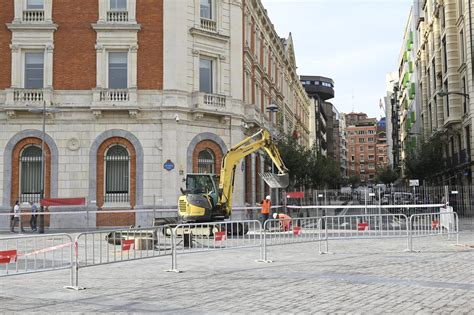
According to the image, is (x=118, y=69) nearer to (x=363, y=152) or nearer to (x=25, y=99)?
(x=25, y=99)

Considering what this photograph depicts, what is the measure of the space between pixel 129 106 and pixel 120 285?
19.1 metres

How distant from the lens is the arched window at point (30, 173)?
29453mm

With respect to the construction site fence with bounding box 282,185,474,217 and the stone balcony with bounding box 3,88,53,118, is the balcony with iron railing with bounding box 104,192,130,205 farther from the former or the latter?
the construction site fence with bounding box 282,185,474,217

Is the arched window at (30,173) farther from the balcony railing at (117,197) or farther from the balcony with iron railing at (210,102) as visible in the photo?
the balcony with iron railing at (210,102)

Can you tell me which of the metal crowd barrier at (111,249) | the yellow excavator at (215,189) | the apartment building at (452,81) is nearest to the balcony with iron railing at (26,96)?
the yellow excavator at (215,189)

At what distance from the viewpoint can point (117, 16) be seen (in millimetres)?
30047

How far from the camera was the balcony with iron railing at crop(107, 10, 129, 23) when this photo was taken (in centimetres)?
3000

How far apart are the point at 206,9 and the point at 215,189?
1321 centimetres

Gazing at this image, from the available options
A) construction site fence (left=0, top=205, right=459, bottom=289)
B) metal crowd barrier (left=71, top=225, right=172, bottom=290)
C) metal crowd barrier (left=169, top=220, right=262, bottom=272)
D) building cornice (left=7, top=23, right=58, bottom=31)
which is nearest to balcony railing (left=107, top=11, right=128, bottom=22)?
building cornice (left=7, top=23, right=58, bottom=31)

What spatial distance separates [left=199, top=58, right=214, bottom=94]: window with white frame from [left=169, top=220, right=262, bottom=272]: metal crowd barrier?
55.4ft

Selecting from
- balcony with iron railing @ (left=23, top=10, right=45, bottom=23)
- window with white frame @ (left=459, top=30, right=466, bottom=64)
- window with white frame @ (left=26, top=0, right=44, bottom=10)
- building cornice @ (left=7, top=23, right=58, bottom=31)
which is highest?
window with white frame @ (left=459, top=30, right=466, bottom=64)

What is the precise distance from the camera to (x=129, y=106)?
29.0 metres

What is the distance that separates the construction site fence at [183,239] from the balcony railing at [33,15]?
705 inches

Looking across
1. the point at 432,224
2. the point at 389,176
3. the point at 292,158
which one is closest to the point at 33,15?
the point at 292,158
